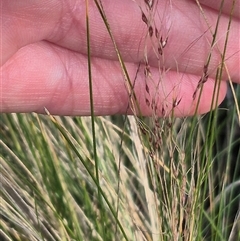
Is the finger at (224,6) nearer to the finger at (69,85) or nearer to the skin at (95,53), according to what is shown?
the skin at (95,53)

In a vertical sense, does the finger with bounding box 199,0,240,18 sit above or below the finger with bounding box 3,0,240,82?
above

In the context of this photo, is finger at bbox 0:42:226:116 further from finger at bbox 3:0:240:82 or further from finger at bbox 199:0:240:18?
finger at bbox 199:0:240:18

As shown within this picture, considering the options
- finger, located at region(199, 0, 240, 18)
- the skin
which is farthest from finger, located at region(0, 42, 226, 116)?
finger, located at region(199, 0, 240, 18)

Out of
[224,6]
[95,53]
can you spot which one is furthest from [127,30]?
[224,6]

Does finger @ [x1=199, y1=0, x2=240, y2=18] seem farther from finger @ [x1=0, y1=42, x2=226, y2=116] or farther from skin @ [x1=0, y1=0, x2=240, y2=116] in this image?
finger @ [x1=0, y1=42, x2=226, y2=116]

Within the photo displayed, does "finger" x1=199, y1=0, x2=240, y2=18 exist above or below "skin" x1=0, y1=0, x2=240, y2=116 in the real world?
above

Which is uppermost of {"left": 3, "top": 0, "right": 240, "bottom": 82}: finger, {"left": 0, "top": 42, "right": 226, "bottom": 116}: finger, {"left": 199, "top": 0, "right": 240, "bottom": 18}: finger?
{"left": 199, "top": 0, "right": 240, "bottom": 18}: finger

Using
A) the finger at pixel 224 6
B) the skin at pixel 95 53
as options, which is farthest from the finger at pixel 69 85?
the finger at pixel 224 6

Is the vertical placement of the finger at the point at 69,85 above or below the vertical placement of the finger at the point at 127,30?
below
